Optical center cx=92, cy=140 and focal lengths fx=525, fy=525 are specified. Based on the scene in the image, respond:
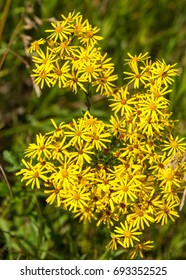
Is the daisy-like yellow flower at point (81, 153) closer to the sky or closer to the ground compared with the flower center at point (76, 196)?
closer to the sky

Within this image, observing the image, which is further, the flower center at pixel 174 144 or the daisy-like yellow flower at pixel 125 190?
the flower center at pixel 174 144

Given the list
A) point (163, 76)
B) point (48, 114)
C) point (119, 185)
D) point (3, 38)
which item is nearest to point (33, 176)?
point (119, 185)

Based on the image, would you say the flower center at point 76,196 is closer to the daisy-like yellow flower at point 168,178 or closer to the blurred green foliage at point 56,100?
the daisy-like yellow flower at point 168,178

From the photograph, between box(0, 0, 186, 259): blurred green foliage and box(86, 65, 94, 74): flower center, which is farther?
box(0, 0, 186, 259): blurred green foliage

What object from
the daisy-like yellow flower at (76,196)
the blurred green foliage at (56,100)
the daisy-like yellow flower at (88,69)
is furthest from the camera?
the blurred green foliage at (56,100)

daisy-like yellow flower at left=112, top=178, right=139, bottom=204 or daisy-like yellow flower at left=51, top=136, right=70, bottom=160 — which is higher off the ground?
daisy-like yellow flower at left=51, top=136, right=70, bottom=160

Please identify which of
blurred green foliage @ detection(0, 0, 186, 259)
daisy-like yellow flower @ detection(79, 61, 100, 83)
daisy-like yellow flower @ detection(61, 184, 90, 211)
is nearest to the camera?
daisy-like yellow flower @ detection(61, 184, 90, 211)

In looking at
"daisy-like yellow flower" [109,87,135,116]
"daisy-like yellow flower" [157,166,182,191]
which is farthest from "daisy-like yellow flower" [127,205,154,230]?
"daisy-like yellow flower" [109,87,135,116]

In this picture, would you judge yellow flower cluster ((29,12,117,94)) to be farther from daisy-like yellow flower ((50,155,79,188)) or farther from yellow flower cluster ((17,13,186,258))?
daisy-like yellow flower ((50,155,79,188))

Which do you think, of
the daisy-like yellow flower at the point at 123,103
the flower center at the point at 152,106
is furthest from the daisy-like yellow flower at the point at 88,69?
the flower center at the point at 152,106

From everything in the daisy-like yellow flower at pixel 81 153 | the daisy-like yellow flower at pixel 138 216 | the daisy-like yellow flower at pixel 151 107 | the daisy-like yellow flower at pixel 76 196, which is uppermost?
the daisy-like yellow flower at pixel 151 107
